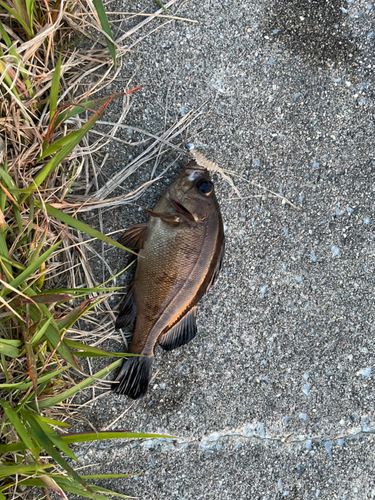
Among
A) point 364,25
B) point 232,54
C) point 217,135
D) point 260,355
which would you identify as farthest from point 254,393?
point 364,25

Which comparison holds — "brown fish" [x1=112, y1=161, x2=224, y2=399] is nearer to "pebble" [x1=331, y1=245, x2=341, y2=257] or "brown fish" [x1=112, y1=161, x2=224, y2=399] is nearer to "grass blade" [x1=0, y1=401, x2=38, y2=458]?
"grass blade" [x1=0, y1=401, x2=38, y2=458]

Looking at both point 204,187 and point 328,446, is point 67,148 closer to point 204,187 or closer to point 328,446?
point 204,187

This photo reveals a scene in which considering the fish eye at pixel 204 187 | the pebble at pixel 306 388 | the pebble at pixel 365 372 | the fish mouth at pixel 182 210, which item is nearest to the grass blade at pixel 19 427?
the fish mouth at pixel 182 210

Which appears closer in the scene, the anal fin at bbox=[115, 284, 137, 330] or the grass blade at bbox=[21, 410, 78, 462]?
the grass blade at bbox=[21, 410, 78, 462]

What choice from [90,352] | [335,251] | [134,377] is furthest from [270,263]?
[90,352]

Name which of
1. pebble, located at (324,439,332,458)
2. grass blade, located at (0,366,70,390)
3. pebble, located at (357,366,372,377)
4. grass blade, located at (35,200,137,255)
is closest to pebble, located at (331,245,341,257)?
pebble, located at (357,366,372,377)

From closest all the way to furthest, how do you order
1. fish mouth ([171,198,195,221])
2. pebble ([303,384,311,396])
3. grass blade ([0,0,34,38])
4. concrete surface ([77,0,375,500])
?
1. grass blade ([0,0,34,38])
2. fish mouth ([171,198,195,221])
3. concrete surface ([77,0,375,500])
4. pebble ([303,384,311,396])

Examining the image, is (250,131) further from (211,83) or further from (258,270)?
(258,270)
